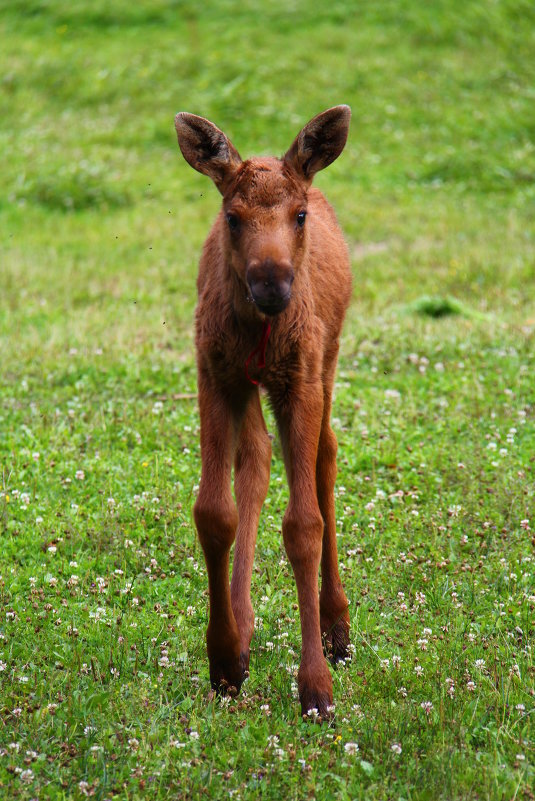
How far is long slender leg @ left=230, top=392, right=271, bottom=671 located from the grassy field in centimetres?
32

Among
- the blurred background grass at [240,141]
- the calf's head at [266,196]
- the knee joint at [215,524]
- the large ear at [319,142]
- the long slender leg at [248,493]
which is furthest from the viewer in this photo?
the blurred background grass at [240,141]

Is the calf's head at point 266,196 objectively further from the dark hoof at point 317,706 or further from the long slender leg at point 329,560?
the dark hoof at point 317,706

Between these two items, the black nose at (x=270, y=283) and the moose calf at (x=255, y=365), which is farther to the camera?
the moose calf at (x=255, y=365)

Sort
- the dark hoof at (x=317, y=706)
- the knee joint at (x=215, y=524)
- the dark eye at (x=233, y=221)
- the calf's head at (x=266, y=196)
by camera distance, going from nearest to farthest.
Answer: the calf's head at (x=266, y=196)
the dark hoof at (x=317, y=706)
the dark eye at (x=233, y=221)
the knee joint at (x=215, y=524)

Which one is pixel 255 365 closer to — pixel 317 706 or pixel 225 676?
pixel 225 676

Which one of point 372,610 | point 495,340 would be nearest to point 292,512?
point 372,610

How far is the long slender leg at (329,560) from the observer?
226 inches

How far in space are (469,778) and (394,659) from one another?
1.08 meters

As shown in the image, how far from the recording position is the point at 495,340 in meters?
11.2

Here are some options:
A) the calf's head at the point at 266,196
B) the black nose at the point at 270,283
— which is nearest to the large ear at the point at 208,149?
the calf's head at the point at 266,196

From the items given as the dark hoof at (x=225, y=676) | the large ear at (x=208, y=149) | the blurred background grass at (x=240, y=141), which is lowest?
the blurred background grass at (x=240, y=141)

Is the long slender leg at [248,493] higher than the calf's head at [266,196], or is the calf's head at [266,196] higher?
the calf's head at [266,196]

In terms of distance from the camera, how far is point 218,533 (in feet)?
16.9

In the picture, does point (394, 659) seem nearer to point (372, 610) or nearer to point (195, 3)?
point (372, 610)
